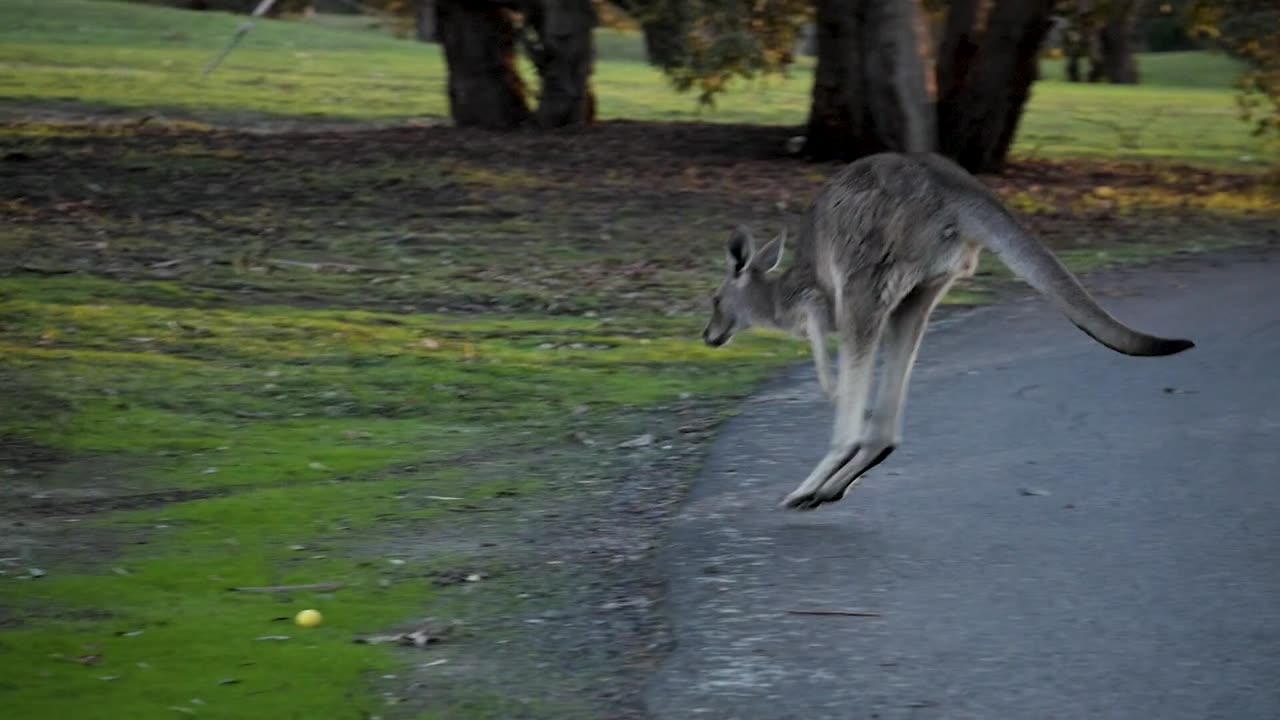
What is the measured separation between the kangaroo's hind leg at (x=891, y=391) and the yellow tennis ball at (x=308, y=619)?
2.15 m

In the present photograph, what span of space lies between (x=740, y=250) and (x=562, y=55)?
52.4 ft

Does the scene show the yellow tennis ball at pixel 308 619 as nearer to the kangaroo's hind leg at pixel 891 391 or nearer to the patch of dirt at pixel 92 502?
the patch of dirt at pixel 92 502

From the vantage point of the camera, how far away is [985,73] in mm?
20688

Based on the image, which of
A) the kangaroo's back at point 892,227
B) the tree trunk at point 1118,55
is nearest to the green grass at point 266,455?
the kangaroo's back at point 892,227

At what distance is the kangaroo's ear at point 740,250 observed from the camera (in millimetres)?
8648

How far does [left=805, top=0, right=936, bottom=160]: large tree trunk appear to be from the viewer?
19.5m

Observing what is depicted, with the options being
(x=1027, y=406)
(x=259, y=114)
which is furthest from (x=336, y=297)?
(x=259, y=114)

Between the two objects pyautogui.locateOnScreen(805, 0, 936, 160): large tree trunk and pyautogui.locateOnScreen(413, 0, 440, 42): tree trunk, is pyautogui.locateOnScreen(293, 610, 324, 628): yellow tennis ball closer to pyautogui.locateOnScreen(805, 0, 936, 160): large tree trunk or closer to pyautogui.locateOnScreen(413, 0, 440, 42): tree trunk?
pyautogui.locateOnScreen(805, 0, 936, 160): large tree trunk

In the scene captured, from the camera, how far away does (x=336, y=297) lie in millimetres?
13594

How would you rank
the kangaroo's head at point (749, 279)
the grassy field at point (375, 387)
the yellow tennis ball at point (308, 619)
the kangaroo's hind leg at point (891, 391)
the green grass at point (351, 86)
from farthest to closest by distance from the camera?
the green grass at point (351, 86) < the kangaroo's head at point (749, 279) < the kangaroo's hind leg at point (891, 391) < the yellow tennis ball at point (308, 619) < the grassy field at point (375, 387)

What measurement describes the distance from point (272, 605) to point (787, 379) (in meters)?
4.73

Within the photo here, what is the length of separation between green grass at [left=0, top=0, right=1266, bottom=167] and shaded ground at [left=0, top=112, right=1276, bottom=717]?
8183 millimetres

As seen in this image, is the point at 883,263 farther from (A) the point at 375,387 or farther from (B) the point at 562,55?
(B) the point at 562,55

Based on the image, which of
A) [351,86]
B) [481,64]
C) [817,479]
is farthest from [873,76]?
[351,86]
